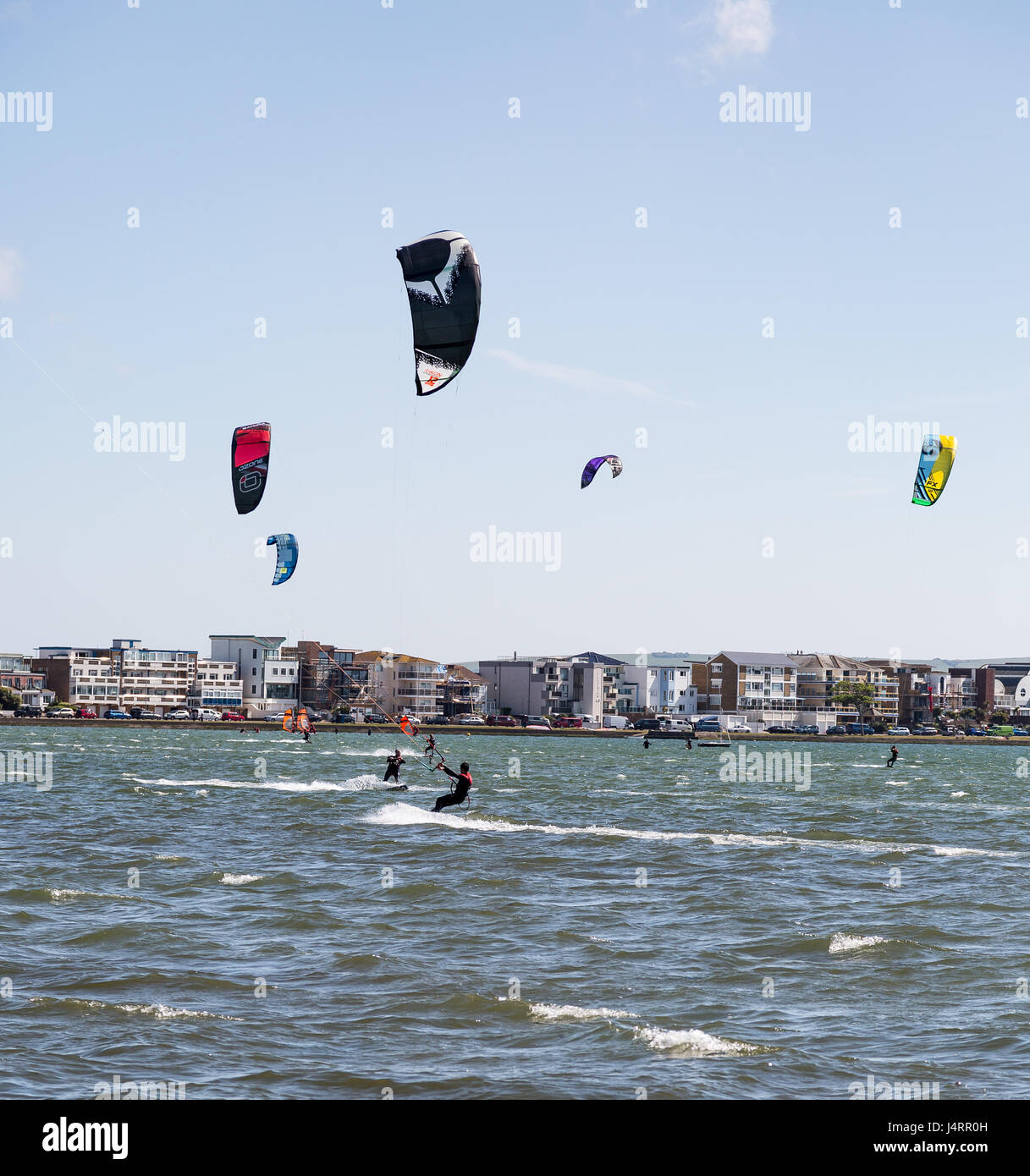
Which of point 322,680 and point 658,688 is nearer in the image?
point 322,680

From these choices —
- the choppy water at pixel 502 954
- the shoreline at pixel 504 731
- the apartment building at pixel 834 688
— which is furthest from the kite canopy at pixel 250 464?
the apartment building at pixel 834 688

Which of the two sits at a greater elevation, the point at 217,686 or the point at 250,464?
the point at 250,464

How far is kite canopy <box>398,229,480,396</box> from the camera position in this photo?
23000mm

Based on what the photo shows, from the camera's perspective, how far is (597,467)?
50812 mm

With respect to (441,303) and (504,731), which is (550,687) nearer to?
(504,731)

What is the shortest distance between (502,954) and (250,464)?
1035 inches

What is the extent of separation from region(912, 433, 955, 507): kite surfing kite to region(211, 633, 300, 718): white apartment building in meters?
100

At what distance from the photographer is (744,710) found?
13850 centimetres

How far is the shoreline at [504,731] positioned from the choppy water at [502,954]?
86.2 meters
